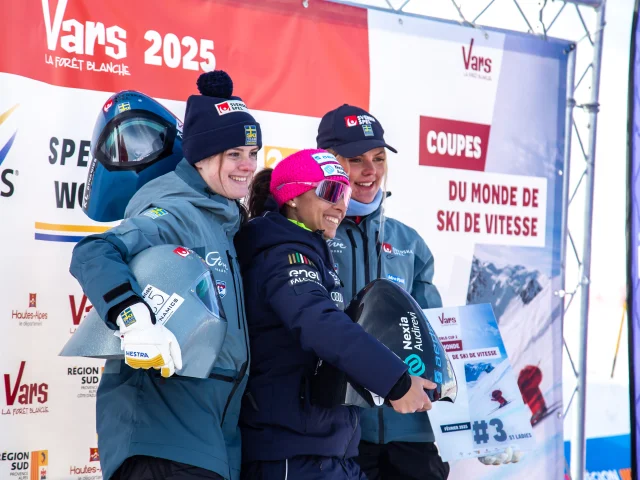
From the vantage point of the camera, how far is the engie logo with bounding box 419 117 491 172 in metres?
3.72

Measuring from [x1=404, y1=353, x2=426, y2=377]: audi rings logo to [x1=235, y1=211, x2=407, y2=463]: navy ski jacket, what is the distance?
129mm

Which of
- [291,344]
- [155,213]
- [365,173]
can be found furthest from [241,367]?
[365,173]

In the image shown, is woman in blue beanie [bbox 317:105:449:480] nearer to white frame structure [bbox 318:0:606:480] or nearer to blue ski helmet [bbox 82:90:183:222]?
blue ski helmet [bbox 82:90:183:222]

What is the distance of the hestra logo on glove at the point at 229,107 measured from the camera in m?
2.20

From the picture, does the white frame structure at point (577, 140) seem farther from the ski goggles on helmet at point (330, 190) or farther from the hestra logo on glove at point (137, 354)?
the hestra logo on glove at point (137, 354)

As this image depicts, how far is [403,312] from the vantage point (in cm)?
221

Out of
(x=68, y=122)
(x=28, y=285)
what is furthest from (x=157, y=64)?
(x=28, y=285)

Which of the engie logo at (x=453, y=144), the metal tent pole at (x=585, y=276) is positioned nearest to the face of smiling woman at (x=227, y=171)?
the engie logo at (x=453, y=144)

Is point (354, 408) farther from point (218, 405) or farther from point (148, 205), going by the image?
point (148, 205)

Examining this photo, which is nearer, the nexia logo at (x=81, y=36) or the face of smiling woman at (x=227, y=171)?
the face of smiling woman at (x=227, y=171)

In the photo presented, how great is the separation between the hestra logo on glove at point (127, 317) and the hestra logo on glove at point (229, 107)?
2.12 ft

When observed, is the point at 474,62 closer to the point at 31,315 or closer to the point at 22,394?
the point at 31,315

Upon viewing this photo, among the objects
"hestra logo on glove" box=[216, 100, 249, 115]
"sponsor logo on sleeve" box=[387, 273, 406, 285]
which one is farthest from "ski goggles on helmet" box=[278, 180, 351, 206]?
"sponsor logo on sleeve" box=[387, 273, 406, 285]

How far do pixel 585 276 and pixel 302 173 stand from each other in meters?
2.11
